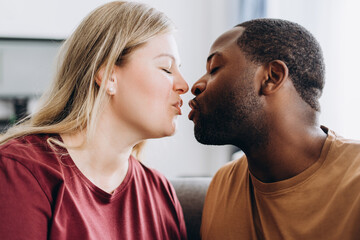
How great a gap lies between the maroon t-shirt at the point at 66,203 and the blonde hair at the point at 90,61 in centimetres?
11

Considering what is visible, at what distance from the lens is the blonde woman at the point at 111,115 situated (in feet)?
3.66

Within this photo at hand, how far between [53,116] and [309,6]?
1.54 m

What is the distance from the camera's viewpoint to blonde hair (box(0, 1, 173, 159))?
1.18 metres

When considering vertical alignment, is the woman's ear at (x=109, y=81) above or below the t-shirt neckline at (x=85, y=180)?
above

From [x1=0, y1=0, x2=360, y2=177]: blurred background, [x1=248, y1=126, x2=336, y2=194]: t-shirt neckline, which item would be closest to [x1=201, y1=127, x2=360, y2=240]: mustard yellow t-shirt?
[x1=248, y1=126, x2=336, y2=194]: t-shirt neckline

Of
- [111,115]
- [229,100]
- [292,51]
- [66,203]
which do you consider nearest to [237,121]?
[229,100]

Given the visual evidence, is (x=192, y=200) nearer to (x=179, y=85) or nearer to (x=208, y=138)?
(x=208, y=138)

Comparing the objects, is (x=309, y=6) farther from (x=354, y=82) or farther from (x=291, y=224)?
(x=291, y=224)

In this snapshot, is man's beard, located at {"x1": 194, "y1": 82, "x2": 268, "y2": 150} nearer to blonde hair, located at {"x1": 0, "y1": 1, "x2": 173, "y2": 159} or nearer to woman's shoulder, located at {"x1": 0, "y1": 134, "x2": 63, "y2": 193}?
blonde hair, located at {"x1": 0, "y1": 1, "x2": 173, "y2": 159}

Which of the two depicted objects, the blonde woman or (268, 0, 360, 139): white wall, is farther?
(268, 0, 360, 139): white wall

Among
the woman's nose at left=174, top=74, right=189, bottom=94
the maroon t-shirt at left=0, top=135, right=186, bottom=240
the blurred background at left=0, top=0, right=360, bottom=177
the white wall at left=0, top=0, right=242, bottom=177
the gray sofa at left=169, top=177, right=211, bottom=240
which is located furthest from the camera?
the white wall at left=0, top=0, right=242, bottom=177

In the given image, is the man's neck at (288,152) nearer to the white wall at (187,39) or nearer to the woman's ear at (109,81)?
the woman's ear at (109,81)

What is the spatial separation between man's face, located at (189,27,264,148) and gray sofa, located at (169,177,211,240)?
36 centimetres

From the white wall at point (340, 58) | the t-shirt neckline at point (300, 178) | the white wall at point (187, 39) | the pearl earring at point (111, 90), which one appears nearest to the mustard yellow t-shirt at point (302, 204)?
the t-shirt neckline at point (300, 178)
